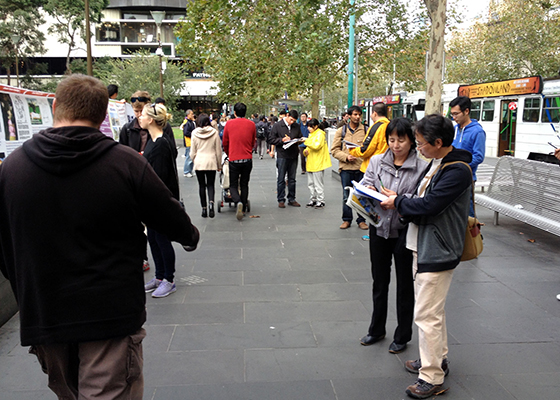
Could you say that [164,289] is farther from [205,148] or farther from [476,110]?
[476,110]

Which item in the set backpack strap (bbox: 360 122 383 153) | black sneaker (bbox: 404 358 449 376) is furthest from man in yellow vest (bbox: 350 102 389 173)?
black sneaker (bbox: 404 358 449 376)

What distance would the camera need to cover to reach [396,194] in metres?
3.33

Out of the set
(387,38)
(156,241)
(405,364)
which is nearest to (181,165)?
(387,38)

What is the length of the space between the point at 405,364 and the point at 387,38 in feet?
70.5

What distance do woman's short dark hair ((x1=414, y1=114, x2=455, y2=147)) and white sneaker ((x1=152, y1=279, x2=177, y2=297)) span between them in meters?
3.05

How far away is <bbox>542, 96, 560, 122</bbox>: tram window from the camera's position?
15870 millimetres

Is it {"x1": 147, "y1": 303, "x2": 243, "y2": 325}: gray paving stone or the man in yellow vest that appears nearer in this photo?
{"x1": 147, "y1": 303, "x2": 243, "y2": 325}: gray paving stone

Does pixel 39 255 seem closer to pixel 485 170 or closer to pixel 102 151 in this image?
pixel 102 151

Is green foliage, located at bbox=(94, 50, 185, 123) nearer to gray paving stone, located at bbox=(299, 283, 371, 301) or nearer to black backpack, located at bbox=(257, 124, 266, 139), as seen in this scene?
black backpack, located at bbox=(257, 124, 266, 139)

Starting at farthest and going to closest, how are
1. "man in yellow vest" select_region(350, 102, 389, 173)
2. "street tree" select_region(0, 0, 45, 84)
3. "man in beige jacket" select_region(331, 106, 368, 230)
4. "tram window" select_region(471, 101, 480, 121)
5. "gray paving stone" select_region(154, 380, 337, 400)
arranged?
"street tree" select_region(0, 0, 45, 84) < "tram window" select_region(471, 101, 480, 121) < "man in beige jacket" select_region(331, 106, 368, 230) < "man in yellow vest" select_region(350, 102, 389, 173) < "gray paving stone" select_region(154, 380, 337, 400)

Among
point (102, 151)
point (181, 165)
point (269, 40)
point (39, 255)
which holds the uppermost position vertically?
point (269, 40)

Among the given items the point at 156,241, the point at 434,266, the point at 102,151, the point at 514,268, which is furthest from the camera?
the point at 514,268

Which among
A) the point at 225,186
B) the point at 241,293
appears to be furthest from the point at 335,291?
the point at 225,186

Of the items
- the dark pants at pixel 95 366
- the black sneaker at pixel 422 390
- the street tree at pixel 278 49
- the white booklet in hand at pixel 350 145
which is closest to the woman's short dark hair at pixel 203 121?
the white booklet in hand at pixel 350 145
